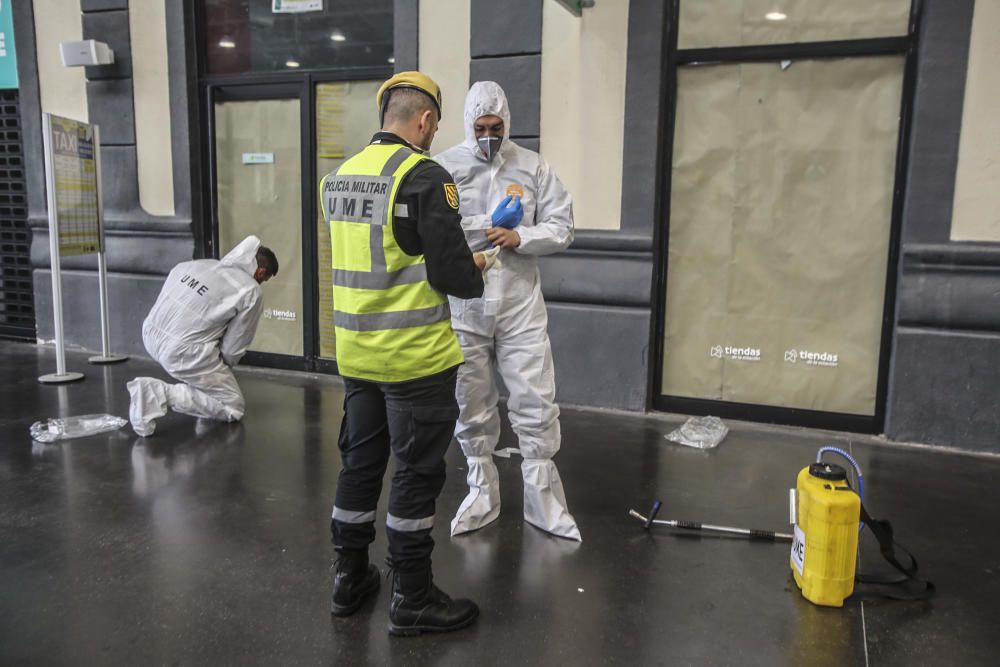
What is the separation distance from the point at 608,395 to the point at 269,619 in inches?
127

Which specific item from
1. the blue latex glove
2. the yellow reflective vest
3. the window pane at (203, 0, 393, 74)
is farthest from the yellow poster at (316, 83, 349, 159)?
the yellow reflective vest

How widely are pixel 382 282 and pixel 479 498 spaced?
4.37 feet

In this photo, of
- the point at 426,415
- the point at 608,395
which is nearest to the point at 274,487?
the point at 426,415

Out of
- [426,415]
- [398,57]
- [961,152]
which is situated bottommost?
[426,415]

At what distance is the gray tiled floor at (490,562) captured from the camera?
2.44 meters

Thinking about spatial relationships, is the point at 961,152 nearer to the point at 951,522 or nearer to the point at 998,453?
the point at 998,453

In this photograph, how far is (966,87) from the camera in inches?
173

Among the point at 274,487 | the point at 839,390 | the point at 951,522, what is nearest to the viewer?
the point at 951,522

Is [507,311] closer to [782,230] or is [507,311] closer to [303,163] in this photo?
[782,230]

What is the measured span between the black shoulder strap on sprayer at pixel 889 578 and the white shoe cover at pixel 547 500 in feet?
3.65

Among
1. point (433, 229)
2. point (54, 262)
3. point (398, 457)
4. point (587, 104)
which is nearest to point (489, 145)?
point (433, 229)

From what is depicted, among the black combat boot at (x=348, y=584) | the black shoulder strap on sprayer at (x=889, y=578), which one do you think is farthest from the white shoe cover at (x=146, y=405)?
the black shoulder strap on sprayer at (x=889, y=578)

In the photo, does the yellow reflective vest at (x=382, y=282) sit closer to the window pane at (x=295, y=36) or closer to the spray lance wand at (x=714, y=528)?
the spray lance wand at (x=714, y=528)

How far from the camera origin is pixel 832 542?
8.63 feet
